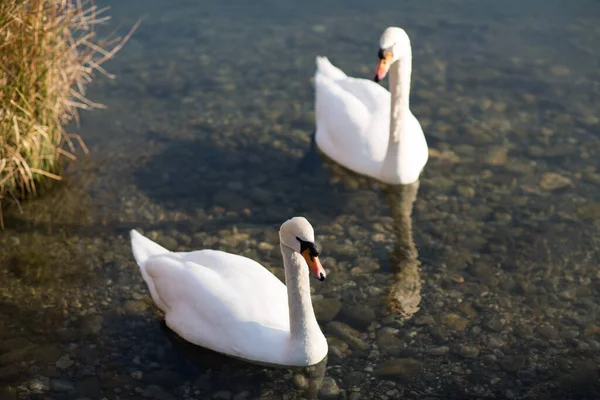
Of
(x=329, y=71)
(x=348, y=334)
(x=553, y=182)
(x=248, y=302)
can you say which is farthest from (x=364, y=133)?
(x=248, y=302)

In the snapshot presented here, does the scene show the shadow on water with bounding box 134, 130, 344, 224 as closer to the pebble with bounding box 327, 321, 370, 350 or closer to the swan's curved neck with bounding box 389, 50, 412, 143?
the swan's curved neck with bounding box 389, 50, 412, 143

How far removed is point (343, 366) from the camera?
7.44 meters

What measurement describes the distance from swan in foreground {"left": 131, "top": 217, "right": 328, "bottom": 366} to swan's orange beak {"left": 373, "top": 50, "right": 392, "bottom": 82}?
8.38 ft

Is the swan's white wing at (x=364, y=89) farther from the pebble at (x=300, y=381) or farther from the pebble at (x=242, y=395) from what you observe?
the pebble at (x=242, y=395)

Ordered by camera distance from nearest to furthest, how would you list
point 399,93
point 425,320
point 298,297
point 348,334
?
point 298,297, point 348,334, point 425,320, point 399,93

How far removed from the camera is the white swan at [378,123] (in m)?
9.66

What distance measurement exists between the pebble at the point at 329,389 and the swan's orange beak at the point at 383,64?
324 cm

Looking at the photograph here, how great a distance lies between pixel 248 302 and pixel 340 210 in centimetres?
244

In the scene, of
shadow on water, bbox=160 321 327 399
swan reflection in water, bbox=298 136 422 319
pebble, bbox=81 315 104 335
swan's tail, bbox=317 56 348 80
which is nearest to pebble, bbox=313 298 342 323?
swan reflection in water, bbox=298 136 422 319

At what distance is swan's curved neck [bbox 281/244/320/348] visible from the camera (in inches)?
281

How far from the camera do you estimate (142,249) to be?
821 cm

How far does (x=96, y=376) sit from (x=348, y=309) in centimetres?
210

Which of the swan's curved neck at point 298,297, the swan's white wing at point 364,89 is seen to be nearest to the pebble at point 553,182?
the swan's white wing at point 364,89

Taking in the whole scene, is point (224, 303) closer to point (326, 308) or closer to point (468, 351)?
point (326, 308)
